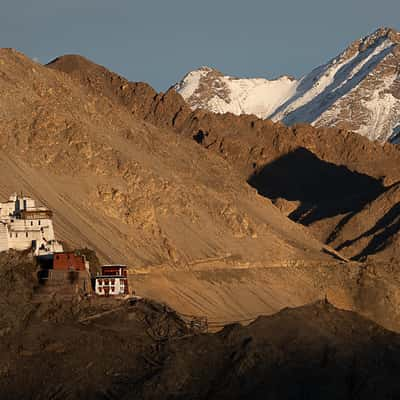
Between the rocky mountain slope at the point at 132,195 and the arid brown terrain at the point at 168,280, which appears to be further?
the rocky mountain slope at the point at 132,195

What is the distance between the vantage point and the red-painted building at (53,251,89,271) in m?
87.9

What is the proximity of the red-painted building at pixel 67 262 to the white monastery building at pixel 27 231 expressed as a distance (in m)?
3.27

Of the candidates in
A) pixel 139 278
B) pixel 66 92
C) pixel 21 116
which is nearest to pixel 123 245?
pixel 139 278

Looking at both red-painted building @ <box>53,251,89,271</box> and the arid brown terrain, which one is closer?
the arid brown terrain

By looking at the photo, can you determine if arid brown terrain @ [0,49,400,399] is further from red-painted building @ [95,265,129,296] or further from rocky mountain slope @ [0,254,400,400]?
red-painted building @ [95,265,129,296]

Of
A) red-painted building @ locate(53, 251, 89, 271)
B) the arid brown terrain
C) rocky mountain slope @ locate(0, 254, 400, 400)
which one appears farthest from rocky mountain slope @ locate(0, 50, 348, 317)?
rocky mountain slope @ locate(0, 254, 400, 400)

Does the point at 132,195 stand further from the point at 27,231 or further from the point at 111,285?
the point at 111,285

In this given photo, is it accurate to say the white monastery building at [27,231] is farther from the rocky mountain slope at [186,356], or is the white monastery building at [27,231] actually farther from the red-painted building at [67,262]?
the rocky mountain slope at [186,356]

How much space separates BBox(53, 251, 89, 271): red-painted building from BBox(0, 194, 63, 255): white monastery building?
327 centimetres

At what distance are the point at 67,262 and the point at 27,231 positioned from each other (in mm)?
6648

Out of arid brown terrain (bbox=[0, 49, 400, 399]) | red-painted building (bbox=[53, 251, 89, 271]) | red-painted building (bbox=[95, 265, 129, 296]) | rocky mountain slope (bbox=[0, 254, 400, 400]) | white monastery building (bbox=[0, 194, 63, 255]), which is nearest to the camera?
rocky mountain slope (bbox=[0, 254, 400, 400])

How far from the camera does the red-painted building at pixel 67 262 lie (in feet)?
288

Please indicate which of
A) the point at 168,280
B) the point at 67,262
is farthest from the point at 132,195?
the point at 67,262

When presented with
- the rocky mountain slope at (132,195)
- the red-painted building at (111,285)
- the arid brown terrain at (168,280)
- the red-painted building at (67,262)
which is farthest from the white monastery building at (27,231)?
the rocky mountain slope at (132,195)
